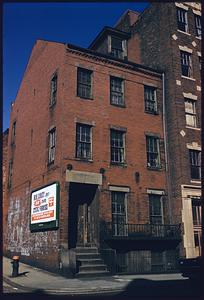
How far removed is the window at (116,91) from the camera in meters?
20.1

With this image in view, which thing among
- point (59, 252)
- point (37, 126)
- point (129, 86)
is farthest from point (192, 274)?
point (37, 126)

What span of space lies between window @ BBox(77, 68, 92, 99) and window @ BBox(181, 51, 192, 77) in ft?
22.9

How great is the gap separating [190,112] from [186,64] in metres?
3.59

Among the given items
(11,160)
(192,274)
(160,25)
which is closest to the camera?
(192,274)

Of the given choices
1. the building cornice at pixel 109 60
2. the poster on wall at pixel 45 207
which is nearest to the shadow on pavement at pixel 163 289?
the poster on wall at pixel 45 207

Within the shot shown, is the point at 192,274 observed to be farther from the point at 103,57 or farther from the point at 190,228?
the point at 103,57

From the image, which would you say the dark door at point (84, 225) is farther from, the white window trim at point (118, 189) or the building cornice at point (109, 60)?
the building cornice at point (109, 60)

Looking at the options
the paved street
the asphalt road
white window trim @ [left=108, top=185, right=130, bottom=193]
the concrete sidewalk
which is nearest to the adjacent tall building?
white window trim @ [left=108, top=185, right=130, bottom=193]

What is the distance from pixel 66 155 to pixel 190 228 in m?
8.45

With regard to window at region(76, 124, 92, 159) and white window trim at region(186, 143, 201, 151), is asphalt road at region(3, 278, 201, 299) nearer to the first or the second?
window at region(76, 124, 92, 159)

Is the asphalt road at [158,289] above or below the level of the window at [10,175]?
below

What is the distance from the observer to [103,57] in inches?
784

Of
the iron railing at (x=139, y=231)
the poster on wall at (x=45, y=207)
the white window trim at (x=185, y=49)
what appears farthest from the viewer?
the white window trim at (x=185, y=49)

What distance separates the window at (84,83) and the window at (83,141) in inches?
76.2
